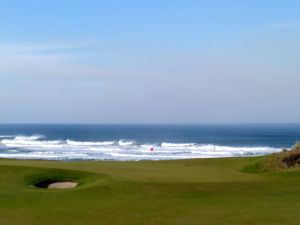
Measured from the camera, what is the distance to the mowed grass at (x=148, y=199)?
1642cm

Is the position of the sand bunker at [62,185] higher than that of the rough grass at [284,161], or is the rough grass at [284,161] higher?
the rough grass at [284,161]

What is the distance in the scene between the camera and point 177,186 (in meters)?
22.3

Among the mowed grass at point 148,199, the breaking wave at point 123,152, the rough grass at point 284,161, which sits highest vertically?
the rough grass at point 284,161

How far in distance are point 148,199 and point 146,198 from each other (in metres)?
0.23

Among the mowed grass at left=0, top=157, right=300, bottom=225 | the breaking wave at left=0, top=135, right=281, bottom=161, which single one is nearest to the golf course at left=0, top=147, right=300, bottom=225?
the mowed grass at left=0, top=157, right=300, bottom=225

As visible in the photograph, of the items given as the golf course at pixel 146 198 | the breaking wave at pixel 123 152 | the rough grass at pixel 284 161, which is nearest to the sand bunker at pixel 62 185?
the golf course at pixel 146 198

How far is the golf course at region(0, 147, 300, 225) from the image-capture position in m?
16.4

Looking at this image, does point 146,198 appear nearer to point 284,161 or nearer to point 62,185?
point 62,185

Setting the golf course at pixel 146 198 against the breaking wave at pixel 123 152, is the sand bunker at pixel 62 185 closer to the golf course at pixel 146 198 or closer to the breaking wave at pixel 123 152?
the golf course at pixel 146 198

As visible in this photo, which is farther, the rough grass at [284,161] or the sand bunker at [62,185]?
the rough grass at [284,161]

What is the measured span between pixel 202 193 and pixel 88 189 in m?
5.33

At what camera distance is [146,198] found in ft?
66.2

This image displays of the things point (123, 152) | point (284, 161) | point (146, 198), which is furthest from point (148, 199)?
point (123, 152)

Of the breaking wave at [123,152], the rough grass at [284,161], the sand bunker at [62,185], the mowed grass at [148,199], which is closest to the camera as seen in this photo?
the mowed grass at [148,199]
